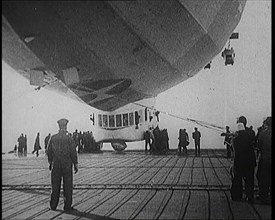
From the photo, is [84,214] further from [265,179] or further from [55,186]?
[265,179]

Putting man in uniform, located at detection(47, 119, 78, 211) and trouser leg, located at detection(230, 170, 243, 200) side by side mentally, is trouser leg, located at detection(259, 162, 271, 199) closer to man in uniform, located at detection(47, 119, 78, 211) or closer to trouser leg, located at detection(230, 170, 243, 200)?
trouser leg, located at detection(230, 170, 243, 200)

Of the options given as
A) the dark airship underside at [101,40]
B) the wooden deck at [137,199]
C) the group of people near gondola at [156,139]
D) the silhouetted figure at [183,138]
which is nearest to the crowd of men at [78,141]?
the wooden deck at [137,199]

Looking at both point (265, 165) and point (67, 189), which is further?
point (265, 165)

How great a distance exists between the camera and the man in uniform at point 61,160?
5.60 metres

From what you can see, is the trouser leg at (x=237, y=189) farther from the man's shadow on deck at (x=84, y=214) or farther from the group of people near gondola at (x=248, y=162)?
the man's shadow on deck at (x=84, y=214)

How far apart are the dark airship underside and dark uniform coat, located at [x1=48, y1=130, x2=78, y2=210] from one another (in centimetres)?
92

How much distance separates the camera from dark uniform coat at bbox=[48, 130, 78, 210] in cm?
561

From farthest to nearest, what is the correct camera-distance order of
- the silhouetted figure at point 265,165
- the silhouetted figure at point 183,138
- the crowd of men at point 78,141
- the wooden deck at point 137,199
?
the silhouetted figure at point 183,138 < the crowd of men at point 78,141 < the silhouetted figure at point 265,165 < the wooden deck at point 137,199

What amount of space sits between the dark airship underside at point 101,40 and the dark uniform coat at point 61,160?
3.02 ft

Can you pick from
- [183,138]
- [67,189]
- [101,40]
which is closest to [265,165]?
[67,189]

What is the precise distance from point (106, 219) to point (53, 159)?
1394 mm

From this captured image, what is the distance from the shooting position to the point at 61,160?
5629 millimetres

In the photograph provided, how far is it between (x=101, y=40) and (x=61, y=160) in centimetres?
237

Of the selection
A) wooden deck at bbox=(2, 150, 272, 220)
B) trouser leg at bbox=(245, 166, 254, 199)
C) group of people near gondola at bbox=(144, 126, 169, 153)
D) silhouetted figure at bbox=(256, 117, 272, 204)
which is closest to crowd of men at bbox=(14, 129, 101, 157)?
wooden deck at bbox=(2, 150, 272, 220)
